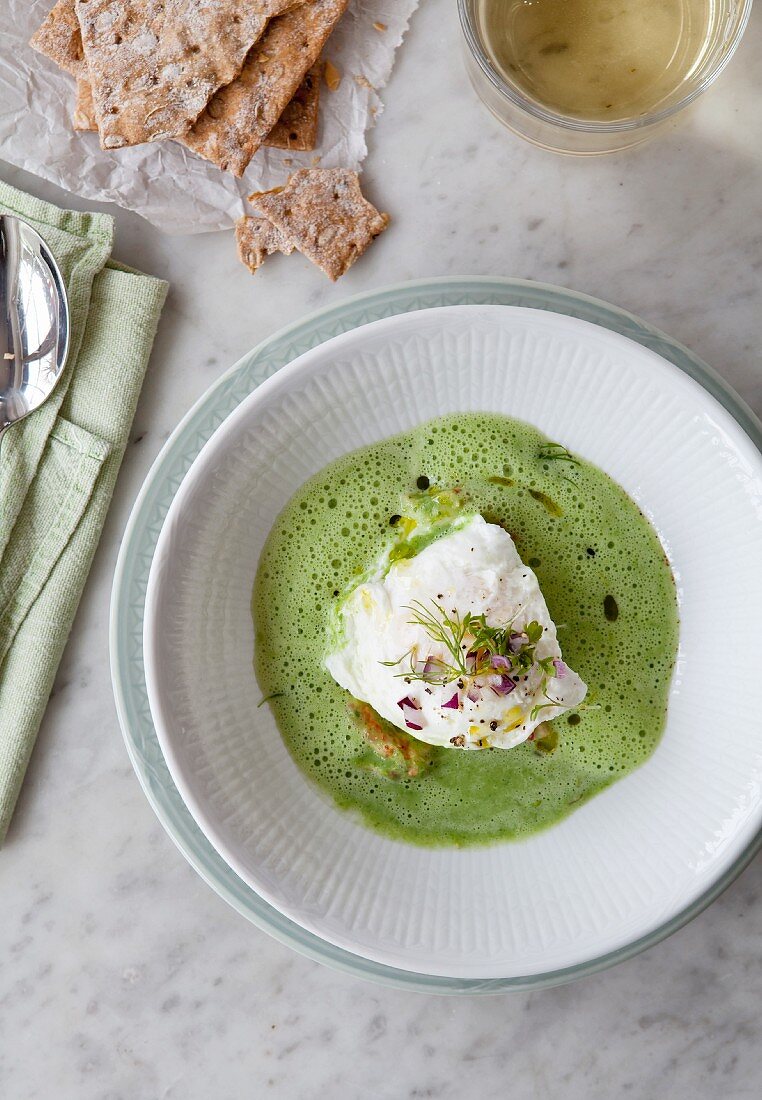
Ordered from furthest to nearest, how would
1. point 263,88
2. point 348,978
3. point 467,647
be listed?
point 348,978
point 263,88
point 467,647

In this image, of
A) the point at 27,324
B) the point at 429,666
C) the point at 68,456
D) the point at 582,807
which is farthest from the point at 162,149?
the point at 582,807

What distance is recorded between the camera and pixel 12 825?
1.63 metres

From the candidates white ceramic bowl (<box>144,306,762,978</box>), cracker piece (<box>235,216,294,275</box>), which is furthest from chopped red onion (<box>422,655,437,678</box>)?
cracker piece (<box>235,216,294,275</box>)

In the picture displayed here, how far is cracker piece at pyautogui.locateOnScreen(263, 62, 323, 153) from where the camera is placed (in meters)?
1.52

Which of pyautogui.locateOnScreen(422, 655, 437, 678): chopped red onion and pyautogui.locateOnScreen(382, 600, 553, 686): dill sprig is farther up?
pyautogui.locateOnScreen(382, 600, 553, 686): dill sprig

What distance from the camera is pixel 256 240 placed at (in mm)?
1544

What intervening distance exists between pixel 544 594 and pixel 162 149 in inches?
40.5

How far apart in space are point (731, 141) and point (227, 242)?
0.91 meters

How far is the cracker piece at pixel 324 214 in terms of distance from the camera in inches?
59.8

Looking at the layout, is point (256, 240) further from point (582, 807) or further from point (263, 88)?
point (582, 807)

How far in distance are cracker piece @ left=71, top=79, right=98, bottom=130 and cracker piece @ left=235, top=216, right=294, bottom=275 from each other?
0.30 metres

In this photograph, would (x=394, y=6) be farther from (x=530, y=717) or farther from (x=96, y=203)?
(x=530, y=717)

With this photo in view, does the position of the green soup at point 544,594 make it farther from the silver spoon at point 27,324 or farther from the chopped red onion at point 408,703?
the silver spoon at point 27,324

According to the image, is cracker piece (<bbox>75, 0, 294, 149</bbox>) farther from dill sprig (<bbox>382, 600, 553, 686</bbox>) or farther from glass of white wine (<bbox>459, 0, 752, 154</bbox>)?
dill sprig (<bbox>382, 600, 553, 686</bbox>)
